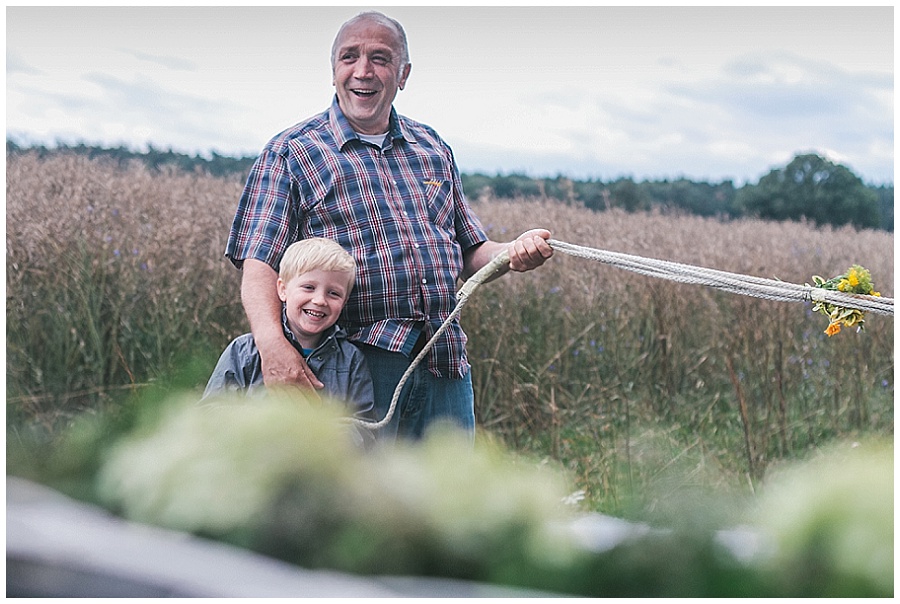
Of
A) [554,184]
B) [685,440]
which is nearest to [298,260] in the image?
[685,440]

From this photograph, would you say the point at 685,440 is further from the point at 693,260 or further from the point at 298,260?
the point at 298,260

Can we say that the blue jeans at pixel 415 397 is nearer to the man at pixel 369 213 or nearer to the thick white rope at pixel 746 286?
the man at pixel 369 213

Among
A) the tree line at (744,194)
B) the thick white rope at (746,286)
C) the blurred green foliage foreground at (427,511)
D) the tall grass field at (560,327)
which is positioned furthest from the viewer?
the tree line at (744,194)

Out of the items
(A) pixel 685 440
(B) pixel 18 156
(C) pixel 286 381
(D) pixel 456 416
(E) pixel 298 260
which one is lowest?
(A) pixel 685 440

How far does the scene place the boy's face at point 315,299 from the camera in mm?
1478

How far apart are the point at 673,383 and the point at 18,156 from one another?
2.65 m

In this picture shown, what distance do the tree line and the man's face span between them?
2540 mm

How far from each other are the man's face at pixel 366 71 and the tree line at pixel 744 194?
100.0 inches

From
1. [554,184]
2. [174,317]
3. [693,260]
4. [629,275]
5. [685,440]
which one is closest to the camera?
[174,317]

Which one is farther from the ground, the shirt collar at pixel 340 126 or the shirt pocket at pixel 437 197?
the shirt collar at pixel 340 126

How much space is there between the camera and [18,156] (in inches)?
137

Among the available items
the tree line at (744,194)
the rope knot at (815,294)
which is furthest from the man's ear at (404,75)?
the tree line at (744,194)

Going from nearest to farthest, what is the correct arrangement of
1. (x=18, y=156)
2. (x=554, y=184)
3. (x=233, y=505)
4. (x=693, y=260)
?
(x=233, y=505)
(x=18, y=156)
(x=693, y=260)
(x=554, y=184)

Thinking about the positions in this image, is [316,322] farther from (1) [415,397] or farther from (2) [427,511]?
(2) [427,511]
